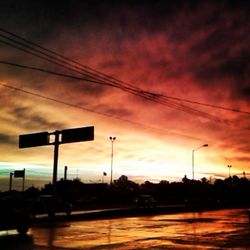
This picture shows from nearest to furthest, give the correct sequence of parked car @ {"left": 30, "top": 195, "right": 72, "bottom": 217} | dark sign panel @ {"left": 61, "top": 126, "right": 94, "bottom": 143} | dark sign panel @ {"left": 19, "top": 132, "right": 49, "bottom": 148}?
dark sign panel @ {"left": 61, "top": 126, "right": 94, "bottom": 143}, dark sign panel @ {"left": 19, "top": 132, "right": 49, "bottom": 148}, parked car @ {"left": 30, "top": 195, "right": 72, "bottom": 217}

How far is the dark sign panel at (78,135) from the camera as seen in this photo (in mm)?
39125

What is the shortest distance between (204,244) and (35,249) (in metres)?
6.49

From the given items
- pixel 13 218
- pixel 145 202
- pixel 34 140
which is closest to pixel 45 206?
pixel 34 140

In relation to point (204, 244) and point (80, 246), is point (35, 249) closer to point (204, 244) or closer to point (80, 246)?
point (80, 246)

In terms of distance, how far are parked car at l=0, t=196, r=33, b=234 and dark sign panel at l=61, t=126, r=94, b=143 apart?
15.8 metres

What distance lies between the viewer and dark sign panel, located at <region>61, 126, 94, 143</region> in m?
39.1

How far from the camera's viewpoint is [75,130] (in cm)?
3984

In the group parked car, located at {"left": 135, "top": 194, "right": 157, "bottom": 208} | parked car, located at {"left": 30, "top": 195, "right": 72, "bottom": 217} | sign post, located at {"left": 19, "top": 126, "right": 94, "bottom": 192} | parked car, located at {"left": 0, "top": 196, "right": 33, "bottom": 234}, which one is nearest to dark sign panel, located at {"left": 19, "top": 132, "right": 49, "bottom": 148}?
sign post, located at {"left": 19, "top": 126, "right": 94, "bottom": 192}

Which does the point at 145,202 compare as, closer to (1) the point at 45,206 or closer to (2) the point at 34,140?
(1) the point at 45,206

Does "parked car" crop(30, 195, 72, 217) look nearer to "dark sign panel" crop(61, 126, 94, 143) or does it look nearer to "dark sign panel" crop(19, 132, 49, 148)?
→ "dark sign panel" crop(19, 132, 49, 148)

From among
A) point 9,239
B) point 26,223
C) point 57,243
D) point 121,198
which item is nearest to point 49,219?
point 26,223

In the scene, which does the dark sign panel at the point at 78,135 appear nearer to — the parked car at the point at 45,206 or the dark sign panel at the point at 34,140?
the dark sign panel at the point at 34,140

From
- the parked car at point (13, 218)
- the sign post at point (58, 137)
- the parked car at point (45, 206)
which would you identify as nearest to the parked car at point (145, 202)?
the parked car at point (45, 206)

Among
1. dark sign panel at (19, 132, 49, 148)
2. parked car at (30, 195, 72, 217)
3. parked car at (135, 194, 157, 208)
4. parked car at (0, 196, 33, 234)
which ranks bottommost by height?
parked car at (0, 196, 33, 234)
